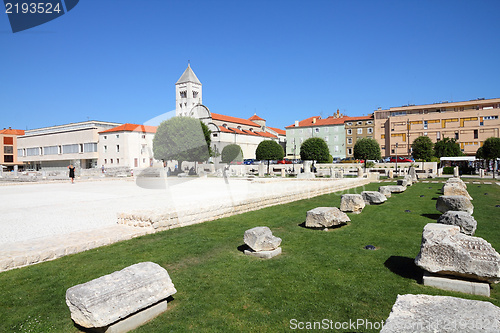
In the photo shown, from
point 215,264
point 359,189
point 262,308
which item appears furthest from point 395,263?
point 359,189

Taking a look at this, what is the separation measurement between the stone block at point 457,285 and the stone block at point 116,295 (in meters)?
3.49

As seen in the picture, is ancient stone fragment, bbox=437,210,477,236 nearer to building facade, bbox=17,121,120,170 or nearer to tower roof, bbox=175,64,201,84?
building facade, bbox=17,121,120,170

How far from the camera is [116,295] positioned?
11.2 ft

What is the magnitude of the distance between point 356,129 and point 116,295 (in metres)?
71.9

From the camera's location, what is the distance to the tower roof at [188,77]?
268 ft

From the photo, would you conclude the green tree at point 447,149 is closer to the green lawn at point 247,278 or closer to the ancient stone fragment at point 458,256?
the green lawn at point 247,278

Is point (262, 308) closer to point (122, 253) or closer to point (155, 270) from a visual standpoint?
point (155, 270)

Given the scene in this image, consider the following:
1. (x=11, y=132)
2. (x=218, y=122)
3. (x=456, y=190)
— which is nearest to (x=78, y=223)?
(x=456, y=190)

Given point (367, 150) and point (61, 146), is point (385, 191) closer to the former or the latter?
point (367, 150)

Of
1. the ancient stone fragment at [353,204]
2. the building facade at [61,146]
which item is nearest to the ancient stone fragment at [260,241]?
the ancient stone fragment at [353,204]

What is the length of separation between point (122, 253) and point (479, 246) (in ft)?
19.0

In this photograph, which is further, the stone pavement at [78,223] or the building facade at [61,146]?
the building facade at [61,146]

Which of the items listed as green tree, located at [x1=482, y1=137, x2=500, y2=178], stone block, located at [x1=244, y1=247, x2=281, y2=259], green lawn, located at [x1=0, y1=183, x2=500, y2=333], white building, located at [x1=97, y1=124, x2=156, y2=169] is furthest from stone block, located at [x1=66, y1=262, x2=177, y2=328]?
white building, located at [x1=97, y1=124, x2=156, y2=169]

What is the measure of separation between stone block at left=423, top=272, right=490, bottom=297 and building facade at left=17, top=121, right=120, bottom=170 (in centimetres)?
6540
